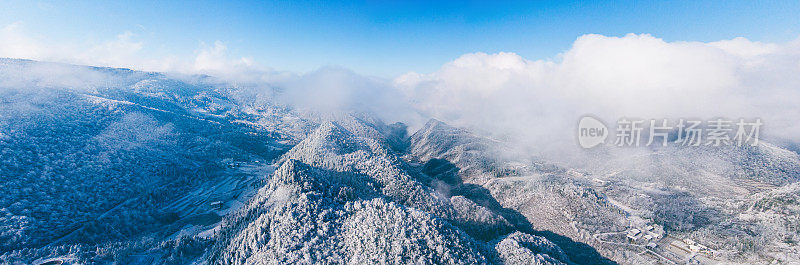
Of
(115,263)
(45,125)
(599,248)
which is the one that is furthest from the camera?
(45,125)

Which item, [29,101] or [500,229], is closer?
[500,229]

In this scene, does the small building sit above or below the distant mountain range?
below

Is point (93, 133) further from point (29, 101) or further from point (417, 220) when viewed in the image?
point (417, 220)

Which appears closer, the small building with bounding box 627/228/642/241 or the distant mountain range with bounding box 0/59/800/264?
the distant mountain range with bounding box 0/59/800/264

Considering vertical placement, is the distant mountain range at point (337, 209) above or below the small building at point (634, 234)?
above

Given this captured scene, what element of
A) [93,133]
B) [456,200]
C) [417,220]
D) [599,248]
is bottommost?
[599,248]

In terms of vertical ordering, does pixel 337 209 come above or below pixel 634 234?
above

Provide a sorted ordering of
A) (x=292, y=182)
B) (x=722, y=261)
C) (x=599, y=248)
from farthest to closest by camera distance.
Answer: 1. (x=599, y=248)
2. (x=722, y=261)
3. (x=292, y=182)

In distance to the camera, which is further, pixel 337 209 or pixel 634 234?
pixel 634 234

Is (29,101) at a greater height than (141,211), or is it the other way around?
(29,101)

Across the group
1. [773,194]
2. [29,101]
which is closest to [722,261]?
[773,194]

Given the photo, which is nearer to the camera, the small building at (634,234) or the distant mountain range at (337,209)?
the distant mountain range at (337,209)
